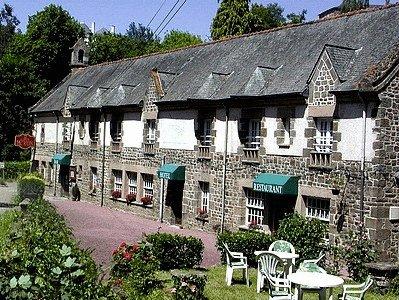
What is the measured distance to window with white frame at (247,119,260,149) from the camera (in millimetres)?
22445

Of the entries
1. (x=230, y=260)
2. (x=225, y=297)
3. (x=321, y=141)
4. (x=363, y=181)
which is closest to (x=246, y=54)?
(x=321, y=141)

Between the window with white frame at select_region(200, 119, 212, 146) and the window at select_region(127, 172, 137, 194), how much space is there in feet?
22.2

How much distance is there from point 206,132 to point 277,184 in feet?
21.3

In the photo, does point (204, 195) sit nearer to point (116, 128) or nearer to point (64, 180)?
point (116, 128)

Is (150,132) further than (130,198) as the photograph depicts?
No

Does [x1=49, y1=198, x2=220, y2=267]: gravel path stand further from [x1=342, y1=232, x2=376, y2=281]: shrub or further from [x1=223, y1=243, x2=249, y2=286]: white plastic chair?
[x1=342, y1=232, x2=376, y2=281]: shrub

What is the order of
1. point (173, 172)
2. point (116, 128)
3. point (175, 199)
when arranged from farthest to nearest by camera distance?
point (116, 128)
point (175, 199)
point (173, 172)

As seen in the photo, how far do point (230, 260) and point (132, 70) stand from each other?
2248 centimetres

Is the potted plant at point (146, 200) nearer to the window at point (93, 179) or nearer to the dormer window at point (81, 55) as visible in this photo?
the window at point (93, 179)

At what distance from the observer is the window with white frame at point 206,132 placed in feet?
83.0

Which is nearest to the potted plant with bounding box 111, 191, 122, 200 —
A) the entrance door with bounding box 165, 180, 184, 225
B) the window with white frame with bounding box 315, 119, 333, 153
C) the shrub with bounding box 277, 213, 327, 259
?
the entrance door with bounding box 165, 180, 184, 225

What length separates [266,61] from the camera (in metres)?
24.1

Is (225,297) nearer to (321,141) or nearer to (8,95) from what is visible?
(321,141)

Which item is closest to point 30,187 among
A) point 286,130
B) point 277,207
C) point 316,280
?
point 277,207
